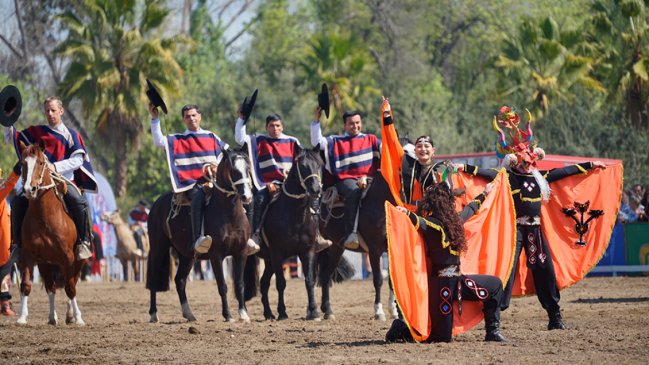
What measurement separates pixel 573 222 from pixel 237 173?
4.31 m

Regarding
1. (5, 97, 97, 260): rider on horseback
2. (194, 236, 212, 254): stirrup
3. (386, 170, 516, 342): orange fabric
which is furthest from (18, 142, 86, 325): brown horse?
(386, 170, 516, 342): orange fabric

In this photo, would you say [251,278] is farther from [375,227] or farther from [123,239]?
[123,239]

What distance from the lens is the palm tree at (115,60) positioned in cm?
3850

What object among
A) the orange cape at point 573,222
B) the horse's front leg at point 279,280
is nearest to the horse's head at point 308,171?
the horse's front leg at point 279,280

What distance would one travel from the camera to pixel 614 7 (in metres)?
33.7

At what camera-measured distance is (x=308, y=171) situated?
15.4m

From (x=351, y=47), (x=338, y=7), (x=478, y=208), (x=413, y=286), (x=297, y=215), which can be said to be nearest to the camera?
(x=413, y=286)

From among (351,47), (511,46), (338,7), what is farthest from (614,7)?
(338,7)

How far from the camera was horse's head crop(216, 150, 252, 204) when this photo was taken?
1473cm

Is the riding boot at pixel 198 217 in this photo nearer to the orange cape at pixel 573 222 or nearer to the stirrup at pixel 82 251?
the stirrup at pixel 82 251

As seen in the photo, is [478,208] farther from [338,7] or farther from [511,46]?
[338,7]

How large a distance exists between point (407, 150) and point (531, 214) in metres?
2.81

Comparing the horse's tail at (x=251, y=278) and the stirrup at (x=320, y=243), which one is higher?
the stirrup at (x=320, y=243)

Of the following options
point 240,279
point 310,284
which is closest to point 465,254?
point 310,284
